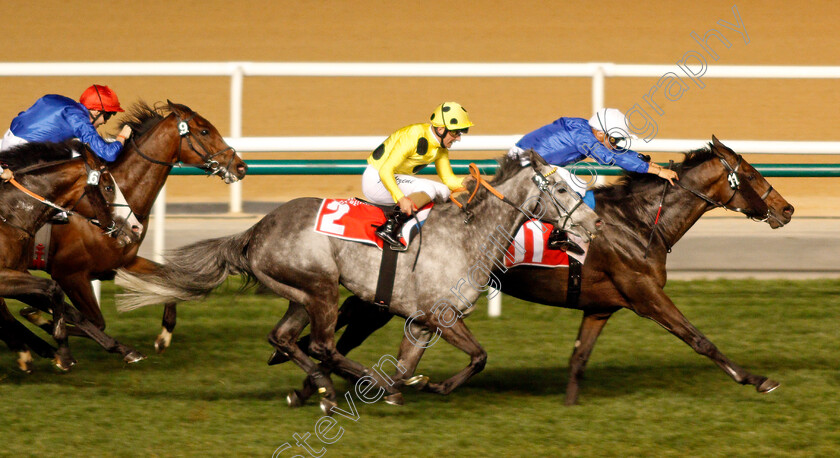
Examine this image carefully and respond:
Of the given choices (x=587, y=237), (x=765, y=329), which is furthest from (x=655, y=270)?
(x=765, y=329)

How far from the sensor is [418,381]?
4.63m

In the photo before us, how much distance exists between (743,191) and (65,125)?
357 centimetres

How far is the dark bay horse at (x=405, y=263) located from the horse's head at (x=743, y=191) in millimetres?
997

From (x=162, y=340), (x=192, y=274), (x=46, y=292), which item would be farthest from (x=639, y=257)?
(x=46, y=292)

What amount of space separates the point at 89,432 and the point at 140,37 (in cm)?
1269

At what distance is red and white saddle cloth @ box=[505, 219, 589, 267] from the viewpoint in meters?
5.02

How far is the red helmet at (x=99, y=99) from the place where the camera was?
5.84 meters

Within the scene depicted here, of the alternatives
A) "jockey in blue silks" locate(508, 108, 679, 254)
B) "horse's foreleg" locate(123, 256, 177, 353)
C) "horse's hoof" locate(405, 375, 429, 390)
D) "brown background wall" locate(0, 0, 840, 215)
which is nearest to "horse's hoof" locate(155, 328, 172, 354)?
"horse's foreleg" locate(123, 256, 177, 353)

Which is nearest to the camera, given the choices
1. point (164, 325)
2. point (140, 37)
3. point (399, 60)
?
point (164, 325)

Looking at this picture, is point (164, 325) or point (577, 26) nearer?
point (164, 325)

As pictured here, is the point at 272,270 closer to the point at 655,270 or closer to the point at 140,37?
the point at 655,270

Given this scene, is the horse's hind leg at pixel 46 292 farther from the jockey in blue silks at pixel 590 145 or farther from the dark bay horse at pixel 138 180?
the jockey in blue silks at pixel 590 145

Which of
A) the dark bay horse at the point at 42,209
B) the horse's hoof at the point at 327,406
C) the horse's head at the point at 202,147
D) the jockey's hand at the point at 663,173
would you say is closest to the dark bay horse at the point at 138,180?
the horse's head at the point at 202,147

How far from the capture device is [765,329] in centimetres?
629
